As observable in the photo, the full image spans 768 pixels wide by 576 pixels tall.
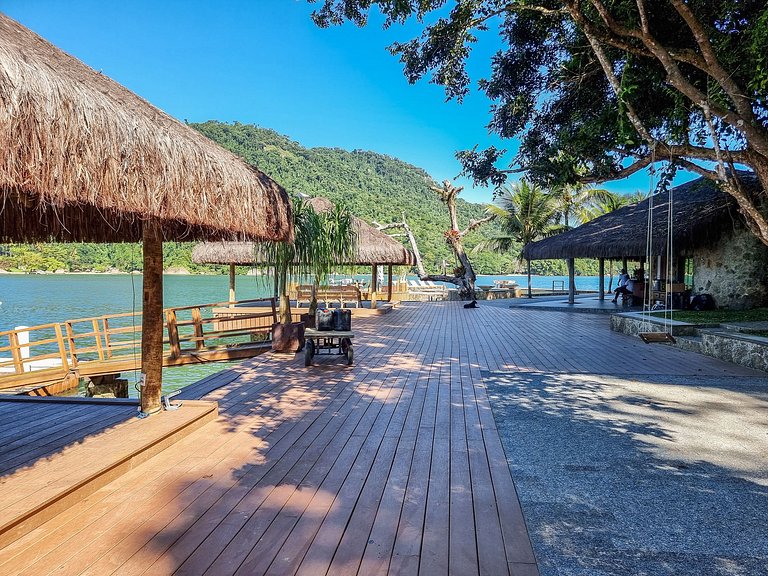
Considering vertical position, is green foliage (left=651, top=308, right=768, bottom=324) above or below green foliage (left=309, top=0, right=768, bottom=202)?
below

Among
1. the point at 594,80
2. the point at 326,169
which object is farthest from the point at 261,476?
the point at 326,169

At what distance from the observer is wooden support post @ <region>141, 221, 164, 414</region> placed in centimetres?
345

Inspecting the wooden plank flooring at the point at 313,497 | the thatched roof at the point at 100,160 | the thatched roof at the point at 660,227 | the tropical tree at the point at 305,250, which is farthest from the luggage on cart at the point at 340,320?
the thatched roof at the point at 660,227

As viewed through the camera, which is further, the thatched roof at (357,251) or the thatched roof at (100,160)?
the thatched roof at (357,251)

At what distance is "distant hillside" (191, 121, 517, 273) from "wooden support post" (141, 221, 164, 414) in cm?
3246

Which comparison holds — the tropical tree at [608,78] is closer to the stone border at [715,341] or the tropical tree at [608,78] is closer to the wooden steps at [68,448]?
the stone border at [715,341]

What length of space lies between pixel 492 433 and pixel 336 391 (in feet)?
5.62

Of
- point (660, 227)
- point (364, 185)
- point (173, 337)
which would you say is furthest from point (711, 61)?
point (364, 185)

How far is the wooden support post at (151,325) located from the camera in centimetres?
345

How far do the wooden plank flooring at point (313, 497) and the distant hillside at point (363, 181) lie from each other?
32256 millimetres

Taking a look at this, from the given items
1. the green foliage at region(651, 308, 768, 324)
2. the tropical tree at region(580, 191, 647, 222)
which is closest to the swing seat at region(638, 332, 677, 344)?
the green foliage at region(651, 308, 768, 324)

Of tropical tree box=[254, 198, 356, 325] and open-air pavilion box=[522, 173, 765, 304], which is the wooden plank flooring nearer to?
tropical tree box=[254, 198, 356, 325]

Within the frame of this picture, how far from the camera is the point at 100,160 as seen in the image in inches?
92.4

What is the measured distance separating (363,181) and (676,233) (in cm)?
4438
